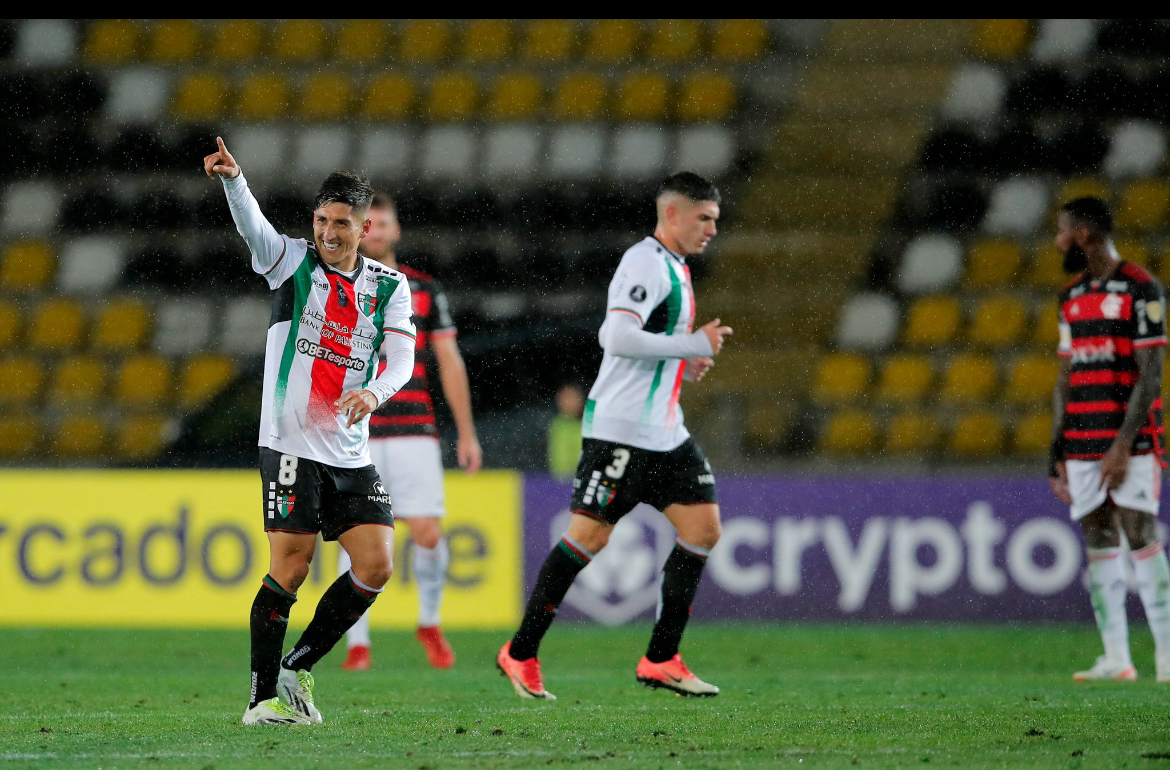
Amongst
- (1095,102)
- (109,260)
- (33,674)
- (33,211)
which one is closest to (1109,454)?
(33,674)

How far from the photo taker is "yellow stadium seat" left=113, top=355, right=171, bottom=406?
48.6 feet

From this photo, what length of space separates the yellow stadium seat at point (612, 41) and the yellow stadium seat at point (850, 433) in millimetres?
6310

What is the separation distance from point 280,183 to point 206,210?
885 millimetres

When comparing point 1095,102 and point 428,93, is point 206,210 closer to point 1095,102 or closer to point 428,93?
point 428,93

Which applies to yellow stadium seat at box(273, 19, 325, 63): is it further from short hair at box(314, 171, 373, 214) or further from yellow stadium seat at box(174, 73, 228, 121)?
short hair at box(314, 171, 373, 214)

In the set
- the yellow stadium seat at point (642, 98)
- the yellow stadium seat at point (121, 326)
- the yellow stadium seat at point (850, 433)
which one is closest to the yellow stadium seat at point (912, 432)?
the yellow stadium seat at point (850, 433)

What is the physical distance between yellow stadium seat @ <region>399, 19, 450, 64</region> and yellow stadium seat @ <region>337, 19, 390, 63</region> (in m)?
0.26

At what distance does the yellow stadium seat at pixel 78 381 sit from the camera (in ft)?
48.7

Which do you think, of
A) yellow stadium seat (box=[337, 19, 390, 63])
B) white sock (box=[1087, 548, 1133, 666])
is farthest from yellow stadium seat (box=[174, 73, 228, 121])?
white sock (box=[1087, 548, 1133, 666])

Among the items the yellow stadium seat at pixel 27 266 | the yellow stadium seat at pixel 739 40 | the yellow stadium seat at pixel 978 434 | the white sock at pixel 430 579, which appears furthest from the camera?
the yellow stadium seat at pixel 739 40

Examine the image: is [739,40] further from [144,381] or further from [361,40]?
[144,381]

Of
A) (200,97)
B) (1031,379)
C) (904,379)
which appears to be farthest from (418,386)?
(200,97)

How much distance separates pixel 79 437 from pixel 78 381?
966 mm

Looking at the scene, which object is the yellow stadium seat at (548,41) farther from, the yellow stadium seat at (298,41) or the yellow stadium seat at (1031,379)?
the yellow stadium seat at (1031,379)
